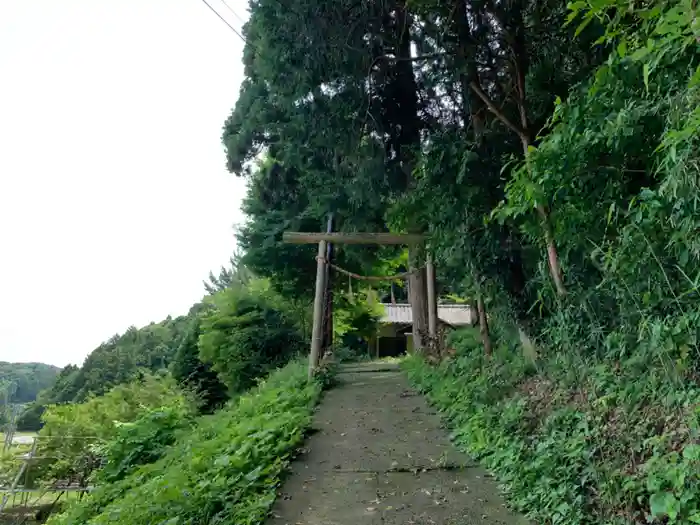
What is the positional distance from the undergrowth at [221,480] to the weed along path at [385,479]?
0.58 ft

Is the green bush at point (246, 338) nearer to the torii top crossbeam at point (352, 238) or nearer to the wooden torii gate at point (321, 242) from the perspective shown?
the wooden torii gate at point (321, 242)

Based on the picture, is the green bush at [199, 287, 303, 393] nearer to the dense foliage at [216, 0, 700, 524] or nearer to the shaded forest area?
the shaded forest area

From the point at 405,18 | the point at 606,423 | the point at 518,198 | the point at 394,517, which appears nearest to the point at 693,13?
the point at 518,198

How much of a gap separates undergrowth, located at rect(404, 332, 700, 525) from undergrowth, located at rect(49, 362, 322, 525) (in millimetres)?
1793

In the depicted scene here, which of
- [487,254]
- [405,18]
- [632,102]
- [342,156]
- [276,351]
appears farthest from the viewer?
[276,351]

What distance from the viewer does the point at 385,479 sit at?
422 centimetres

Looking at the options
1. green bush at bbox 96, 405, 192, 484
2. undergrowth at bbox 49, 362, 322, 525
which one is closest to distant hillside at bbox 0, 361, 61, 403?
green bush at bbox 96, 405, 192, 484

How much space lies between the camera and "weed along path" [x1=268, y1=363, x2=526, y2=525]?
3.49 m

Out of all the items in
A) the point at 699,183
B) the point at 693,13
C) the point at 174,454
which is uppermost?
the point at 693,13

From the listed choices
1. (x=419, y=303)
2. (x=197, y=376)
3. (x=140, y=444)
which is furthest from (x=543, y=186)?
(x=197, y=376)

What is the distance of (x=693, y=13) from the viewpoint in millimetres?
2111

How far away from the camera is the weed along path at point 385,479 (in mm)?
3486

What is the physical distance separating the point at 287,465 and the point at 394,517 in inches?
58.0

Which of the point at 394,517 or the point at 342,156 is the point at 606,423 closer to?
the point at 394,517
